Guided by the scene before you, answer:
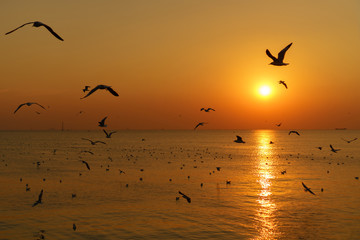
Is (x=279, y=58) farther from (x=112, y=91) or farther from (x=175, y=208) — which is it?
(x=175, y=208)

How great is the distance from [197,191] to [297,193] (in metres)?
10.2

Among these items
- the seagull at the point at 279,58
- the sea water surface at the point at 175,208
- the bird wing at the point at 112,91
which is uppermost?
the seagull at the point at 279,58

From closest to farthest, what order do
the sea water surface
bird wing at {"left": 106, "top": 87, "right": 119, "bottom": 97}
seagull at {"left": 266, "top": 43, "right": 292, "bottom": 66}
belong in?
bird wing at {"left": 106, "top": 87, "right": 119, "bottom": 97}, seagull at {"left": 266, "top": 43, "right": 292, "bottom": 66}, the sea water surface

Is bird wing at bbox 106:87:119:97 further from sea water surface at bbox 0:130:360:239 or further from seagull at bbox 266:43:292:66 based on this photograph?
sea water surface at bbox 0:130:360:239

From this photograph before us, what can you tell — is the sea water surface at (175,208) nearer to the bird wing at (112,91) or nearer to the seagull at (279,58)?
the seagull at (279,58)

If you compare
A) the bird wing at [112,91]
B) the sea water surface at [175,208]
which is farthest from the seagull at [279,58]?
the sea water surface at [175,208]

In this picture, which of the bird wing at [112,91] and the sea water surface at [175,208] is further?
the sea water surface at [175,208]

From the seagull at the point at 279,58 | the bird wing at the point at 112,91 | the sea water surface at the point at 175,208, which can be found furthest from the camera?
the sea water surface at the point at 175,208

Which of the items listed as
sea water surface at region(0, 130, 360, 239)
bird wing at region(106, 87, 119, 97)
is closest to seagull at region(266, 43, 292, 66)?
bird wing at region(106, 87, 119, 97)

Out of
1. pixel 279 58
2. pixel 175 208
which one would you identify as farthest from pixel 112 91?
pixel 175 208

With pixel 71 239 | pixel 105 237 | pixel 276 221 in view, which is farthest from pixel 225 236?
pixel 71 239

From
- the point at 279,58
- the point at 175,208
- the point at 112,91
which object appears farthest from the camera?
the point at 175,208

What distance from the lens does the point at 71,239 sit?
23.9m

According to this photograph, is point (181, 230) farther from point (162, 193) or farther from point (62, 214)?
point (162, 193)
